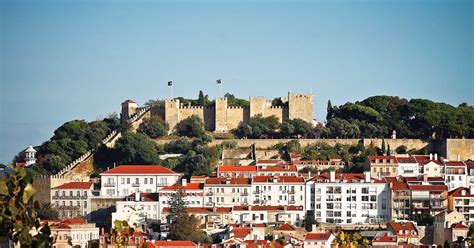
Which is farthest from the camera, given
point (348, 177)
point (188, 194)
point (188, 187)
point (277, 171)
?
point (277, 171)

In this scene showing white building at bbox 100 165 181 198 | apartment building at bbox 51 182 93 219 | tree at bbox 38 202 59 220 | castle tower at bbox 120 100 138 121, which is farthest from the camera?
castle tower at bbox 120 100 138 121

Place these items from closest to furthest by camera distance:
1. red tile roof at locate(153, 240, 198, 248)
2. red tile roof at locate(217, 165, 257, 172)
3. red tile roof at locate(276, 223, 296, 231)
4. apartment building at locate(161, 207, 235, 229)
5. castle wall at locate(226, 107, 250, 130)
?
red tile roof at locate(153, 240, 198, 248) → red tile roof at locate(276, 223, 296, 231) → apartment building at locate(161, 207, 235, 229) → red tile roof at locate(217, 165, 257, 172) → castle wall at locate(226, 107, 250, 130)

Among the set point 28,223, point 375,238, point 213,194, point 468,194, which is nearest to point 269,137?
point 213,194

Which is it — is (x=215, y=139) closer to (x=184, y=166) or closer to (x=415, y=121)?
(x=184, y=166)

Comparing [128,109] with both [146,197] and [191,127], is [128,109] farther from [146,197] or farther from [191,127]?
[146,197]

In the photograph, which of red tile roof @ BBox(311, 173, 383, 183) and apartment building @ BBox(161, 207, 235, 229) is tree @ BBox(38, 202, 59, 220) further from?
red tile roof @ BBox(311, 173, 383, 183)

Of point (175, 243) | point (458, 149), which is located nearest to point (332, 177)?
point (458, 149)

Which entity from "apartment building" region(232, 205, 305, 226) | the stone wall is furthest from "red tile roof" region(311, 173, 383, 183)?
the stone wall
